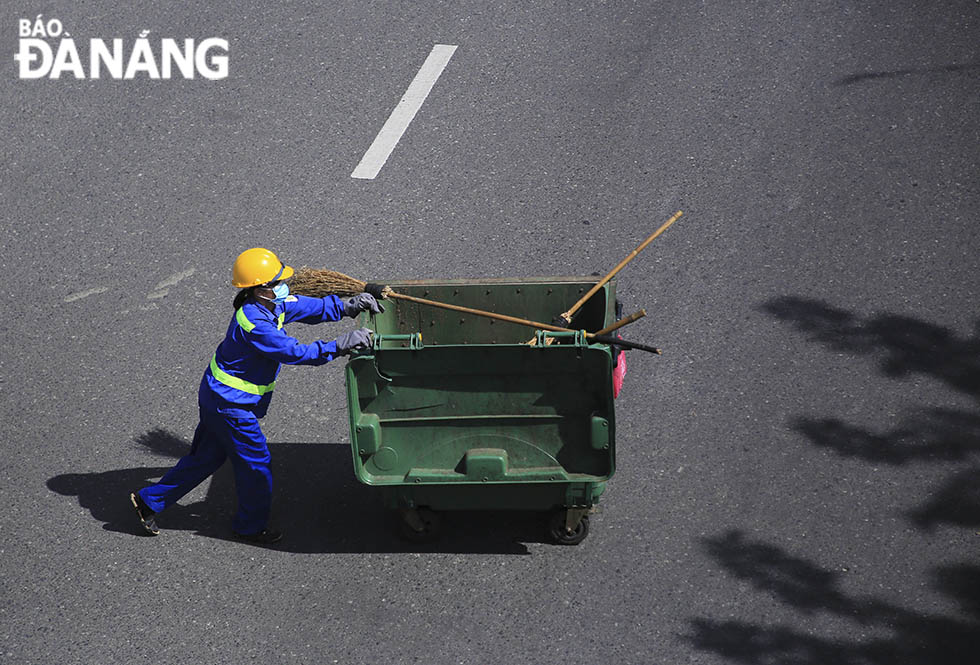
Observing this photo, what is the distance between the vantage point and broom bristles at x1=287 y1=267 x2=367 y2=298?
6.86 metres

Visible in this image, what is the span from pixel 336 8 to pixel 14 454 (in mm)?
5903

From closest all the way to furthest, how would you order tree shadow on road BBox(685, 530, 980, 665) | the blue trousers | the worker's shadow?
1. tree shadow on road BBox(685, 530, 980, 665)
2. the blue trousers
3. the worker's shadow

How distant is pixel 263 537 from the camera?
6766 millimetres

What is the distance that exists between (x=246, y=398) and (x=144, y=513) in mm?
1035

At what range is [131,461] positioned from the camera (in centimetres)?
745

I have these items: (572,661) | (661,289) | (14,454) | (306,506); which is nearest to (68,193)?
(14,454)

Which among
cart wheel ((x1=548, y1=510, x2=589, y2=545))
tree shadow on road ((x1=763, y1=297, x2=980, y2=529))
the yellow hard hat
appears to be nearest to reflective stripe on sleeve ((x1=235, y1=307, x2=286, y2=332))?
the yellow hard hat

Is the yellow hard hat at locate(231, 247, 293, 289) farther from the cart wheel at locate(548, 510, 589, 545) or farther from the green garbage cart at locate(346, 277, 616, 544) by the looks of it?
the cart wheel at locate(548, 510, 589, 545)

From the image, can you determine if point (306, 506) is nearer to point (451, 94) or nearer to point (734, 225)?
point (734, 225)

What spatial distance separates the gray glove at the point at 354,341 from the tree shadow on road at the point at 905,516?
2235 millimetres

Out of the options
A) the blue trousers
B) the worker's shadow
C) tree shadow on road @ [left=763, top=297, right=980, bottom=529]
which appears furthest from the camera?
tree shadow on road @ [left=763, top=297, right=980, bottom=529]

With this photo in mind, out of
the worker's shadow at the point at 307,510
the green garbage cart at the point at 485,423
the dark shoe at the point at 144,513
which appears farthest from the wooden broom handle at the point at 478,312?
the dark shoe at the point at 144,513

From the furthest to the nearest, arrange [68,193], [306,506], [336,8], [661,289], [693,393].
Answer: [336,8], [68,193], [661,289], [693,393], [306,506]

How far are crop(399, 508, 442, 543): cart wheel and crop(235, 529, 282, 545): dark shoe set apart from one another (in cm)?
73
